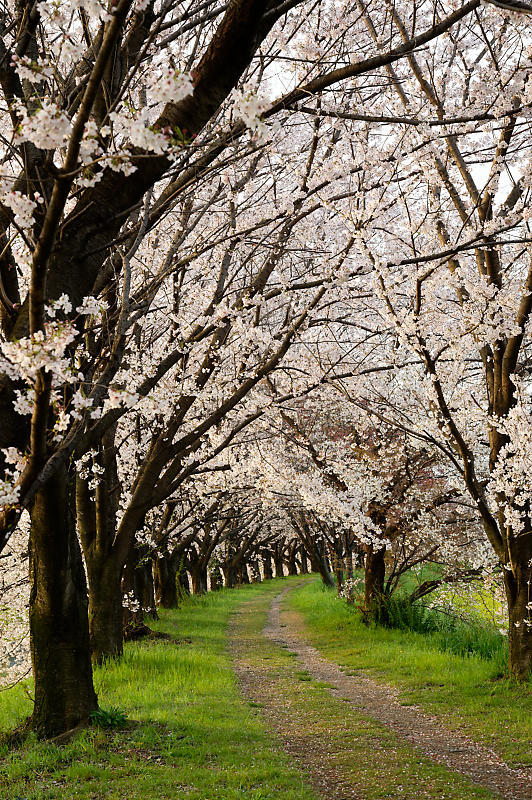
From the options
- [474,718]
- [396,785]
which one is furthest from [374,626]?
[396,785]

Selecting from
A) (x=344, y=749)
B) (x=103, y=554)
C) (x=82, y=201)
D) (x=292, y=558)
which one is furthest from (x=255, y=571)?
(x=82, y=201)

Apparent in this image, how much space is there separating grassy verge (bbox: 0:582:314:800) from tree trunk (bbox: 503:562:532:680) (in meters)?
3.56

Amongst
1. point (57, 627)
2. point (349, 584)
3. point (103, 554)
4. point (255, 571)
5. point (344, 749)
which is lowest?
point (255, 571)

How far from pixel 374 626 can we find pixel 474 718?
21.4 feet

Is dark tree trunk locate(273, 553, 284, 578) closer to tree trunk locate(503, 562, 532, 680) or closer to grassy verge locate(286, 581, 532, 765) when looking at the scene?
grassy verge locate(286, 581, 532, 765)

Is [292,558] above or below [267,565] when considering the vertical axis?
above

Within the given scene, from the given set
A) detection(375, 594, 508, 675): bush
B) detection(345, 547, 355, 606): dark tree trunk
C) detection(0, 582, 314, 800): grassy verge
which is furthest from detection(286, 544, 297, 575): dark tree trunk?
detection(0, 582, 314, 800): grassy verge

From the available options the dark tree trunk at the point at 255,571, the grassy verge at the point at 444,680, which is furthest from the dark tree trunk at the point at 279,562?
the grassy verge at the point at 444,680

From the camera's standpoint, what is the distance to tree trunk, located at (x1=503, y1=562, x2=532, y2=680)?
7.91 meters

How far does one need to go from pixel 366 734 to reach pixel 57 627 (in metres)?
3.54

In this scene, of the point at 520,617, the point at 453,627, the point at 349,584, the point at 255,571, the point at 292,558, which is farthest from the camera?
the point at 292,558

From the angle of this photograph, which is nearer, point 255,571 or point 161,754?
point 161,754

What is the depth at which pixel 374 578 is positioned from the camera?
13.7 m

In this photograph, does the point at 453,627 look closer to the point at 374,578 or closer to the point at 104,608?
the point at 374,578
